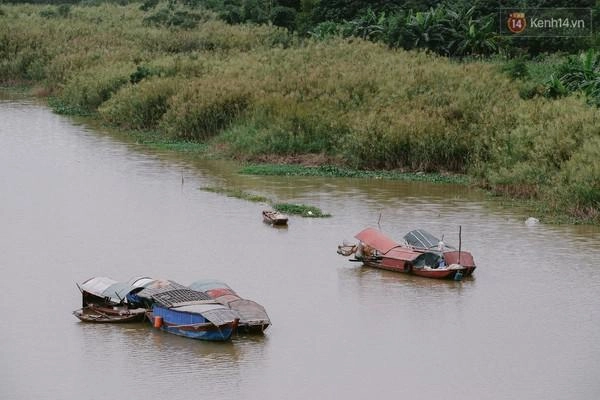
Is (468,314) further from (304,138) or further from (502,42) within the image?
(502,42)

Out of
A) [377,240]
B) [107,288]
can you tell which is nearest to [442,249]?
[377,240]

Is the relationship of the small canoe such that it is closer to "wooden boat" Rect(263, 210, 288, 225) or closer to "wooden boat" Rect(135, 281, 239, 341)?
"wooden boat" Rect(135, 281, 239, 341)

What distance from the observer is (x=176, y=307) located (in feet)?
58.1

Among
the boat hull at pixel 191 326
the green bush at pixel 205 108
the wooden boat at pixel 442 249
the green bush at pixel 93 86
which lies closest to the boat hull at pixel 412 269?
the wooden boat at pixel 442 249

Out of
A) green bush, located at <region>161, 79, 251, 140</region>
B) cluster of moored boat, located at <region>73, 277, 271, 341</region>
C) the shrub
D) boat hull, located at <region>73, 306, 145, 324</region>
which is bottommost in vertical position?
boat hull, located at <region>73, 306, 145, 324</region>

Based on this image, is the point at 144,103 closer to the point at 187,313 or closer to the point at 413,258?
the point at 413,258

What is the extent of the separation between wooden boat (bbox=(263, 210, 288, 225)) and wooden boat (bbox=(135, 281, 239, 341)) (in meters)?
6.55

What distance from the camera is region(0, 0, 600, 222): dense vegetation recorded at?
28.0 meters

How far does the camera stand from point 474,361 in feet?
55.6

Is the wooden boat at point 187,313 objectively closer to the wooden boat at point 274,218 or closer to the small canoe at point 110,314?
the small canoe at point 110,314

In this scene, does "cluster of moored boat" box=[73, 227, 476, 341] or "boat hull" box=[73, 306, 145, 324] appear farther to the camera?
"boat hull" box=[73, 306, 145, 324]

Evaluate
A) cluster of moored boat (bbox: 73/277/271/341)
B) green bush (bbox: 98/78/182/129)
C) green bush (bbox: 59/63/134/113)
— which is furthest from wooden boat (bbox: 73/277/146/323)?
green bush (bbox: 59/63/134/113)

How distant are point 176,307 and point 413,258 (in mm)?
5044

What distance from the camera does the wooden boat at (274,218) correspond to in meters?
25.0
